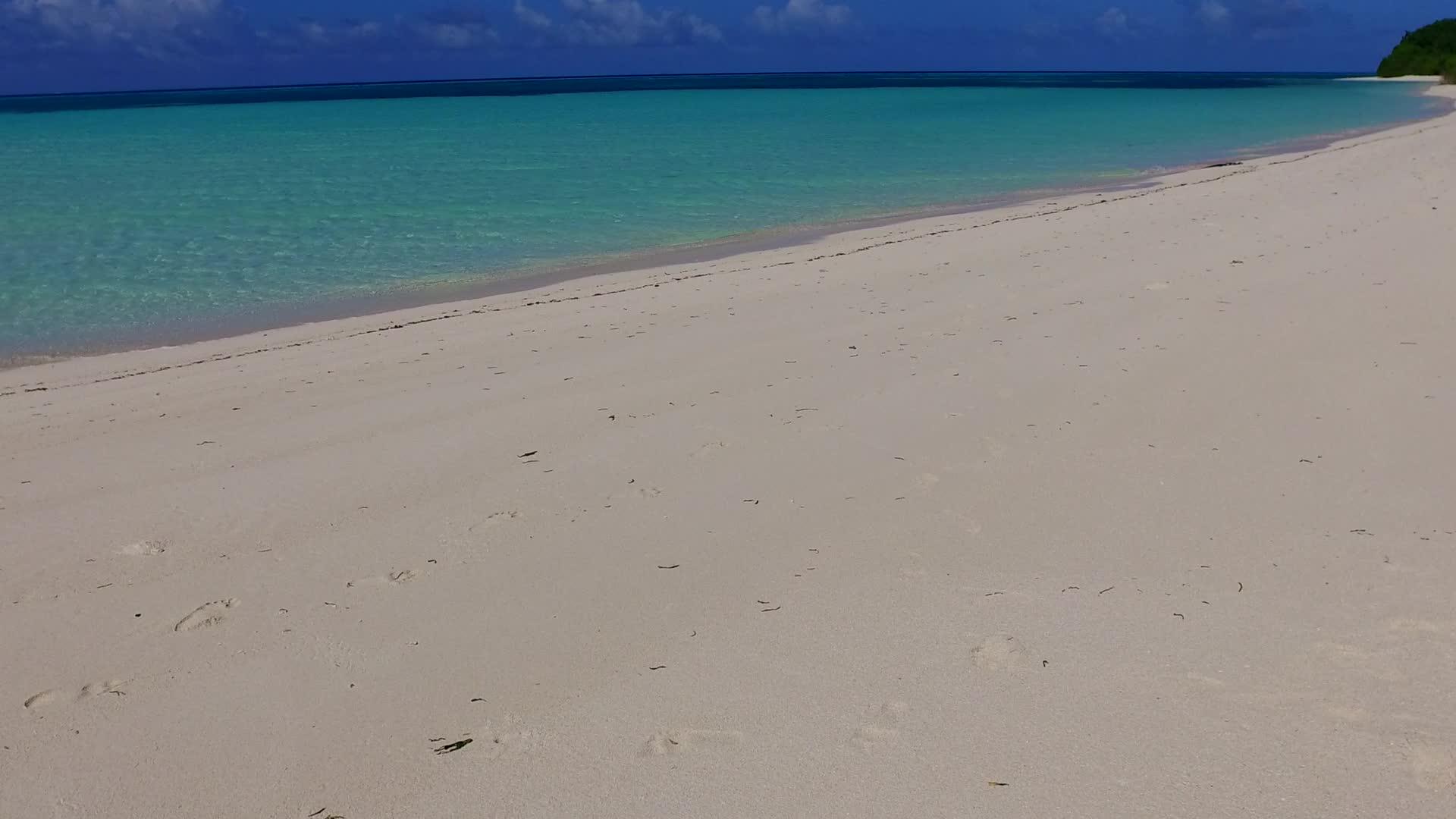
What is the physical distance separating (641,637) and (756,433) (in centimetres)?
204

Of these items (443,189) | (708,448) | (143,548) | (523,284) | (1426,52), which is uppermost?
(1426,52)

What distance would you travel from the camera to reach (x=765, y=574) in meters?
3.87

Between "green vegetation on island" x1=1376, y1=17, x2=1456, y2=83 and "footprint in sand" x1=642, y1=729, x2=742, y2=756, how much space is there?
329 ft

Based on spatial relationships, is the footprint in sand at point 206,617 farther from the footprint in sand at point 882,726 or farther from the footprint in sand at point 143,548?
the footprint in sand at point 882,726

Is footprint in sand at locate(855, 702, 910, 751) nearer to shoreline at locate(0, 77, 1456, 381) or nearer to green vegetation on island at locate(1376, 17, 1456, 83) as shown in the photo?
shoreline at locate(0, 77, 1456, 381)

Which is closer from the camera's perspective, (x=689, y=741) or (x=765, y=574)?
(x=689, y=741)

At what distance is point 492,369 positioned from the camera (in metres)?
6.98

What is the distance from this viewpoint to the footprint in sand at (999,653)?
3189 millimetres

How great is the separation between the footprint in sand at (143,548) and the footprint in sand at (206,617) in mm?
639

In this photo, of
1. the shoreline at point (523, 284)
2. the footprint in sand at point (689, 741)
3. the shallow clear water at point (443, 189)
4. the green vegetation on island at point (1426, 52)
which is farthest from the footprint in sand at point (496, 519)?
the green vegetation on island at point (1426, 52)

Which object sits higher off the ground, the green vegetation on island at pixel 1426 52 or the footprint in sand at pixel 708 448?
the green vegetation on island at pixel 1426 52

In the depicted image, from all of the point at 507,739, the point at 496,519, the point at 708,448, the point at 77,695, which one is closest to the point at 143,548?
the point at 77,695

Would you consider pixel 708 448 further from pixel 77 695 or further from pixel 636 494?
pixel 77 695

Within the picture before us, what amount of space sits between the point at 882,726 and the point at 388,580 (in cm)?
195
